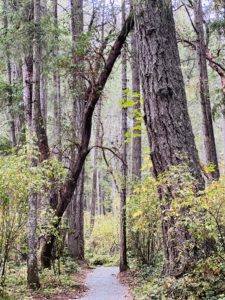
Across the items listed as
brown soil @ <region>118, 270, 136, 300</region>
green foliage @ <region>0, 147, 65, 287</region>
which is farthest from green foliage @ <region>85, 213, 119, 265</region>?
green foliage @ <region>0, 147, 65, 287</region>

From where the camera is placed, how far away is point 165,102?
5.79 meters

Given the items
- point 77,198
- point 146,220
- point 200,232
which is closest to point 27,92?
point 146,220

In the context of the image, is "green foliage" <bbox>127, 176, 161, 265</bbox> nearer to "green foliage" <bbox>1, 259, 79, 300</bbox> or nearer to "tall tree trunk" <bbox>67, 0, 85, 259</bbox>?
"green foliage" <bbox>1, 259, 79, 300</bbox>

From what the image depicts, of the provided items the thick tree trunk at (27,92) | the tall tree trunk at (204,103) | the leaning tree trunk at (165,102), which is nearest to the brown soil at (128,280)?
the leaning tree trunk at (165,102)

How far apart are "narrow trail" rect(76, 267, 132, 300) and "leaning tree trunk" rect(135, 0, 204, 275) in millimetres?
2651

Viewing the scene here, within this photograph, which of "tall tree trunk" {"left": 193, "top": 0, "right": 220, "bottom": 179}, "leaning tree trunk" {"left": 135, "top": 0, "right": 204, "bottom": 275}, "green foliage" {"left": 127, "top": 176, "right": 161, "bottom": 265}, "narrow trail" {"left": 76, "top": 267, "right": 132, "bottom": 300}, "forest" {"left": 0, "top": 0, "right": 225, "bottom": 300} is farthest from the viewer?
"tall tree trunk" {"left": 193, "top": 0, "right": 220, "bottom": 179}

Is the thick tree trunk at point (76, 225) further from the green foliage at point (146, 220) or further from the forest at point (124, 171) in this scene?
the green foliage at point (146, 220)

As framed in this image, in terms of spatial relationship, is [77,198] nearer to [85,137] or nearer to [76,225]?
[76,225]

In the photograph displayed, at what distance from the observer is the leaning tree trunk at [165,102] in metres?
5.57

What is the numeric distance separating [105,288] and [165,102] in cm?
555

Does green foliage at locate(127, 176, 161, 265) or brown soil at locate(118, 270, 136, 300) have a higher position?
green foliage at locate(127, 176, 161, 265)

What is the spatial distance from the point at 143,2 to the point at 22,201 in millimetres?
4049

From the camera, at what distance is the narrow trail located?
316 inches

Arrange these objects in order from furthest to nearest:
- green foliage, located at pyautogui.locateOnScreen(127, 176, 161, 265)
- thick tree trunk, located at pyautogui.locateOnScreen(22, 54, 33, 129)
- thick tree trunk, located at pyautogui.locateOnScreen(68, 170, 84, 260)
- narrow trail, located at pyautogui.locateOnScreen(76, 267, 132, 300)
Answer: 1. thick tree trunk, located at pyautogui.locateOnScreen(68, 170, 84, 260)
2. thick tree trunk, located at pyautogui.locateOnScreen(22, 54, 33, 129)
3. green foliage, located at pyautogui.locateOnScreen(127, 176, 161, 265)
4. narrow trail, located at pyautogui.locateOnScreen(76, 267, 132, 300)
